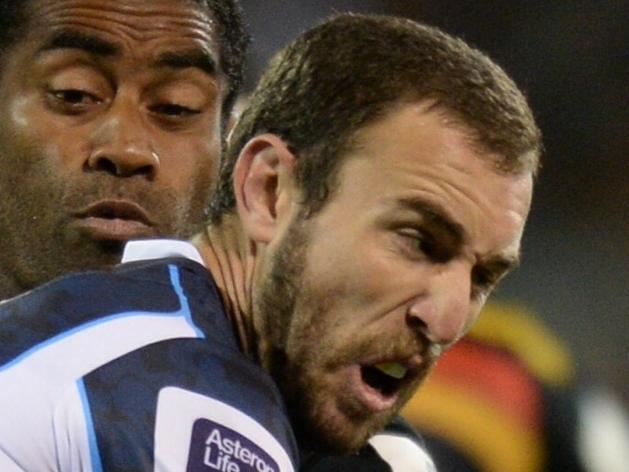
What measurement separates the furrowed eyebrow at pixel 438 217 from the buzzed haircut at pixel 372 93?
6cm

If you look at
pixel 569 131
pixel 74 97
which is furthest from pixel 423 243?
pixel 569 131

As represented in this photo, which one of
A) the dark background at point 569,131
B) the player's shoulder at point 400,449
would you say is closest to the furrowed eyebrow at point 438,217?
the player's shoulder at point 400,449

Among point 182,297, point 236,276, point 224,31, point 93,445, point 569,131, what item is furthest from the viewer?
point 569,131

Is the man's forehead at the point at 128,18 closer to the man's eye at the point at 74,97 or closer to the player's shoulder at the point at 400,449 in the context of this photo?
the man's eye at the point at 74,97

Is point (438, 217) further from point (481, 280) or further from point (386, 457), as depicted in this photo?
point (386, 457)

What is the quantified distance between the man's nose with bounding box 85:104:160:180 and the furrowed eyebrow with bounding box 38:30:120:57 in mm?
62

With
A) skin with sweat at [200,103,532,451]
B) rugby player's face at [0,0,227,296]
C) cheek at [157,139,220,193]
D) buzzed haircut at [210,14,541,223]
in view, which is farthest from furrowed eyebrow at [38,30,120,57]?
skin with sweat at [200,103,532,451]

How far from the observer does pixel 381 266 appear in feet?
3.79

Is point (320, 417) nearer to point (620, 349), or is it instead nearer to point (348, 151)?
point (348, 151)

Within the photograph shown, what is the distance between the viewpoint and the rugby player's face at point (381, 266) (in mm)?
1155

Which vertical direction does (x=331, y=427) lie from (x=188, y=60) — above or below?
below

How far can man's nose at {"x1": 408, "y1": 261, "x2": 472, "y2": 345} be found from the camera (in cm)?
115

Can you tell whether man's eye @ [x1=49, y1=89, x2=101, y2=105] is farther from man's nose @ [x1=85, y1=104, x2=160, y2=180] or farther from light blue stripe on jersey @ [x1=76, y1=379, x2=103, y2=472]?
light blue stripe on jersey @ [x1=76, y1=379, x2=103, y2=472]

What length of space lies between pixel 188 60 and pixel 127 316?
1.94ft
